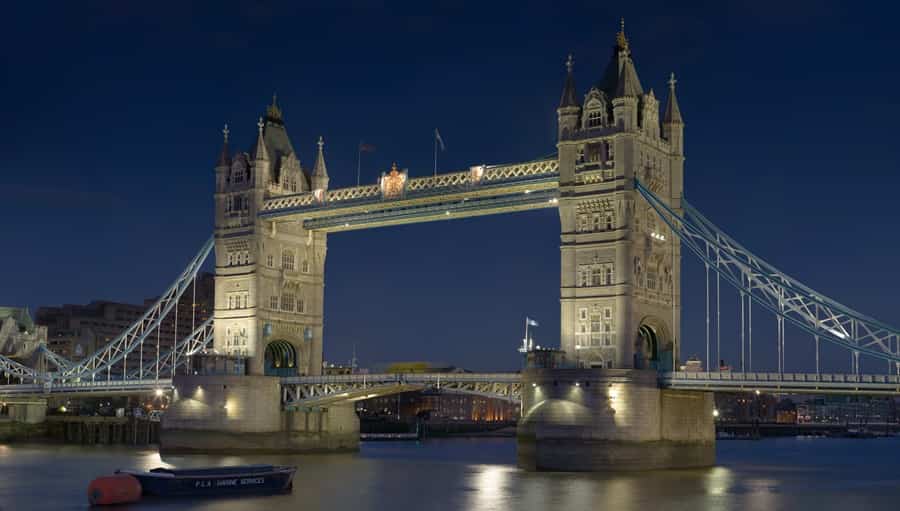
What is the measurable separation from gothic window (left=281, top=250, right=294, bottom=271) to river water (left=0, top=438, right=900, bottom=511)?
15.6 m

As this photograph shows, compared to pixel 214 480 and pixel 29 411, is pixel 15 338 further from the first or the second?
pixel 214 480

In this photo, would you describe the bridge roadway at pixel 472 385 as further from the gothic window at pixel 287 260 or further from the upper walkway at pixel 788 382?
the gothic window at pixel 287 260

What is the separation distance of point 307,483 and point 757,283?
2714cm

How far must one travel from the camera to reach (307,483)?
6650 centimetres

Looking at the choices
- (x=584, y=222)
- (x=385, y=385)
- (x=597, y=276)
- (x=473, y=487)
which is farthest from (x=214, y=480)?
(x=584, y=222)

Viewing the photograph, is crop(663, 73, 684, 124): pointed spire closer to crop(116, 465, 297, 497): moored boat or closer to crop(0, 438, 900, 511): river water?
crop(0, 438, 900, 511): river water

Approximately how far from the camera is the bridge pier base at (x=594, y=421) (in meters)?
70.9

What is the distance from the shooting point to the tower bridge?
71.1 m

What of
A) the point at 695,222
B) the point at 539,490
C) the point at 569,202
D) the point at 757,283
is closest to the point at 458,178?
the point at 569,202

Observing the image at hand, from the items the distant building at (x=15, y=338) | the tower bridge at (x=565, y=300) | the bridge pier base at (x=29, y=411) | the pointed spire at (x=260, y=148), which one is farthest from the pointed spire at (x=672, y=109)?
the distant building at (x=15, y=338)

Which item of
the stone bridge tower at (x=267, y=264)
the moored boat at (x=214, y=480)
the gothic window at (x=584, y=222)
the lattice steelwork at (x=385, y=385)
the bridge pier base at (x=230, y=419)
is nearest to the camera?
the moored boat at (x=214, y=480)

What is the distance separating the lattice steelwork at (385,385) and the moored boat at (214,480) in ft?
64.4

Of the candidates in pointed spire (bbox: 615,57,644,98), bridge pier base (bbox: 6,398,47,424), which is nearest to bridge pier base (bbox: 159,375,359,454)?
pointed spire (bbox: 615,57,644,98)

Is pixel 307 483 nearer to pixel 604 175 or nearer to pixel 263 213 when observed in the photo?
pixel 604 175
